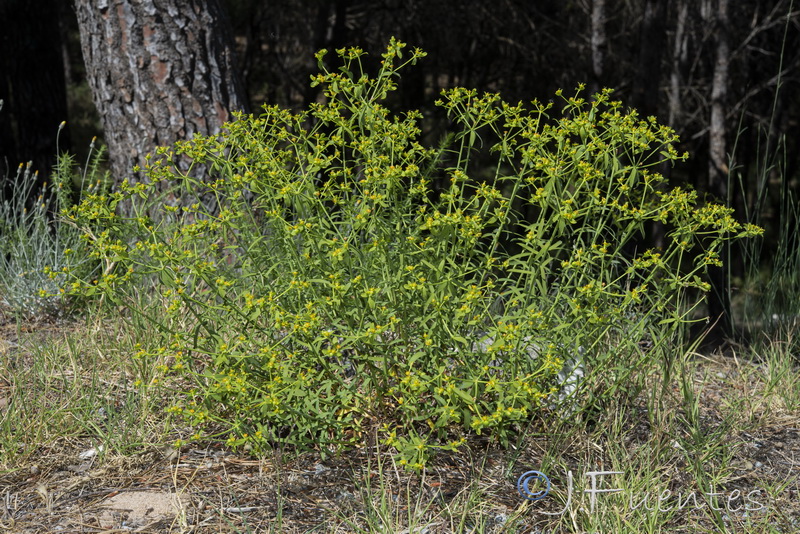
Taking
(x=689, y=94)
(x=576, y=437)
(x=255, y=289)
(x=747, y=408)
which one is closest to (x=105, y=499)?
(x=255, y=289)

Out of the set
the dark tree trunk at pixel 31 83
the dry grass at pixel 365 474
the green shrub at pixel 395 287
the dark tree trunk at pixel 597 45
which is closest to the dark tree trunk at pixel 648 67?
the dark tree trunk at pixel 597 45

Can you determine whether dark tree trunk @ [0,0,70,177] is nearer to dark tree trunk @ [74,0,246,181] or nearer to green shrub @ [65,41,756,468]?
dark tree trunk @ [74,0,246,181]

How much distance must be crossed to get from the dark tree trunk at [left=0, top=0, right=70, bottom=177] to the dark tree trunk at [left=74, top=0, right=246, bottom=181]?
2.82 meters

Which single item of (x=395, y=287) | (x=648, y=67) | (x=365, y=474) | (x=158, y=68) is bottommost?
(x=365, y=474)

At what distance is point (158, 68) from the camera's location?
15.1ft

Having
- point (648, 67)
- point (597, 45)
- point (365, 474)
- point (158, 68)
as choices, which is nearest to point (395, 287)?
point (365, 474)

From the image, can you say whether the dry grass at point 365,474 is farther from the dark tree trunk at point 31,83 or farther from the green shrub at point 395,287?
the dark tree trunk at point 31,83

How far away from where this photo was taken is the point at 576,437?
277 centimetres

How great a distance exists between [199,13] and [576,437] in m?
3.19

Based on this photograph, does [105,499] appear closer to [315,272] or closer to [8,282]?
[315,272]

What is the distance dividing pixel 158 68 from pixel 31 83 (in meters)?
3.30

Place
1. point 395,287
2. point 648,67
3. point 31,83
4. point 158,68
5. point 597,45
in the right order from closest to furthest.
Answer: point 395,287 → point 158,68 → point 31,83 → point 648,67 → point 597,45

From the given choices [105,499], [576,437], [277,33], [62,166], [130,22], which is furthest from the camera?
[277,33]

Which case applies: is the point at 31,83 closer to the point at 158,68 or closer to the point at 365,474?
the point at 158,68
